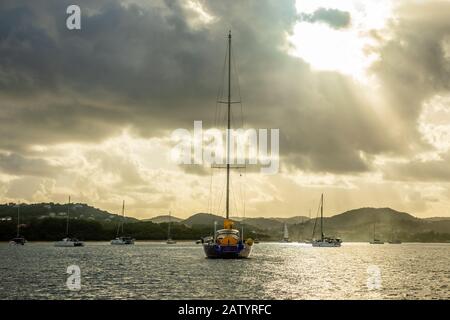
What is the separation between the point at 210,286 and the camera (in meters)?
74.8

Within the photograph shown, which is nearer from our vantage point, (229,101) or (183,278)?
(183,278)

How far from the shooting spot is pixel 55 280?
83875 millimetres

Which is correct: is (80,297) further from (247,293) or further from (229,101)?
(229,101)

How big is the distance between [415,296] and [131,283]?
3369 centimetres

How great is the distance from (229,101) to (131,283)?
2084 inches

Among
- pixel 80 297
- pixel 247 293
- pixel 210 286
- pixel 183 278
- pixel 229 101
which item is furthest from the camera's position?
pixel 229 101

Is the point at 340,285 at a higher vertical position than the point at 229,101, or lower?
lower
